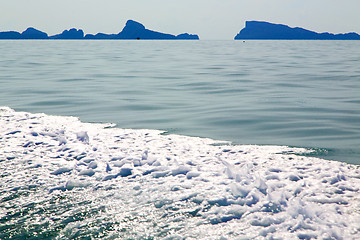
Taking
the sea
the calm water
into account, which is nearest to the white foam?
the sea

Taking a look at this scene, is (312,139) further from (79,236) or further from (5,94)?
(5,94)

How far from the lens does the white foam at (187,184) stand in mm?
3648

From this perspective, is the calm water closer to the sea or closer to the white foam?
the sea

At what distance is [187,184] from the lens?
4.80 m

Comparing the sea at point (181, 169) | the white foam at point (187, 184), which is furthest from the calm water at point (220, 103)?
the white foam at point (187, 184)

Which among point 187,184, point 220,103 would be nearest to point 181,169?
point 187,184

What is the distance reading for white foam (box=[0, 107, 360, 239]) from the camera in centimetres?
365

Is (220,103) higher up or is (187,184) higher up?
(220,103)

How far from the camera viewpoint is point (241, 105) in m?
11.1

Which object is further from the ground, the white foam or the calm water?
the calm water

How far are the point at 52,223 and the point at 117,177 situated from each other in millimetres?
1525

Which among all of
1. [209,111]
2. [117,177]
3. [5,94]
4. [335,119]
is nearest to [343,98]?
[335,119]

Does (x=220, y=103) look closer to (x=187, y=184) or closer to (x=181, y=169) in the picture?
(x=181, y=169)

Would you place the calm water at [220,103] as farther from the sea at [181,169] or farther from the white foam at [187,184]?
the white foam at [187,184]
